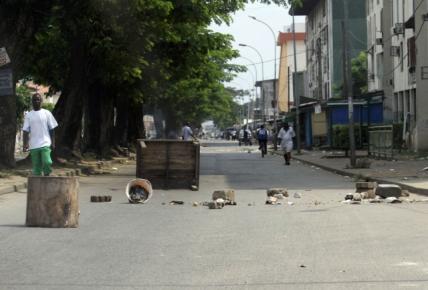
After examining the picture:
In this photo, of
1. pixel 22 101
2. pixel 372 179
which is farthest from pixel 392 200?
pixel 22 101

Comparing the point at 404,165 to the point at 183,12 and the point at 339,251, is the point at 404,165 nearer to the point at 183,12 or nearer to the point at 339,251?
the point at 183,12

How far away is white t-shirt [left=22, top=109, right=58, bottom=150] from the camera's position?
14.2 meters

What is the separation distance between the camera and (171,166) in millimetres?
18250

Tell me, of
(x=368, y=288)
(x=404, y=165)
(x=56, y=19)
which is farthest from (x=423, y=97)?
(x=368, y=288)

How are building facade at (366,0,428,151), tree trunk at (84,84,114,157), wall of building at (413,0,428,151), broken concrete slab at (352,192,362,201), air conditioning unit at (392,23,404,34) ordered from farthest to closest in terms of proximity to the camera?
air conditioning unit at (392,23,404,34), building facade at (366,0,428,151), wall of building at (413,0,428,151), tree trunk at (84,84,114,157), broken concrete slab at (352,192,362,201)

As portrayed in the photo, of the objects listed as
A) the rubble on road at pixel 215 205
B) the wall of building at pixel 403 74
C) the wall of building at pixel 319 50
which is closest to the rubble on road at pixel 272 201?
the rubble on road at pixel 215 205

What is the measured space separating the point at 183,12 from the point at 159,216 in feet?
48.8

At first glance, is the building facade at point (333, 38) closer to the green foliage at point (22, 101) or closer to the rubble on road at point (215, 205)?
the green foliage at point (22, 101)

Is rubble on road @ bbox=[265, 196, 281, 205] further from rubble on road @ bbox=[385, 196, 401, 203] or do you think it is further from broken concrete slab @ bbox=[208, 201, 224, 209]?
rubble on road @ bbox=[385, 196, 401, 203]

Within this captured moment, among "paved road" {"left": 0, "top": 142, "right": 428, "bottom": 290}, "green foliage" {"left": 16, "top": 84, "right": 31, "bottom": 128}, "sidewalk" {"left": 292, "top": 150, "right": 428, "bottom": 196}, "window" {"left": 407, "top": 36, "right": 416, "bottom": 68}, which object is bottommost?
"paved road" {"left": 0, "top": 142, "right": 428, "bottom": 290}

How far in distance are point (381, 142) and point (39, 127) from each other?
741 inches

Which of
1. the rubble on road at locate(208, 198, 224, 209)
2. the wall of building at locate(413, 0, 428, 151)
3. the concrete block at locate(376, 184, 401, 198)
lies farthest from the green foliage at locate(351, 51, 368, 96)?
the rubble on road at locate(208, 198, 224, 209)

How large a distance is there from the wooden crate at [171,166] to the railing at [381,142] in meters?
12.5

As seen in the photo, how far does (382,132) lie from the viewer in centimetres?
2936
